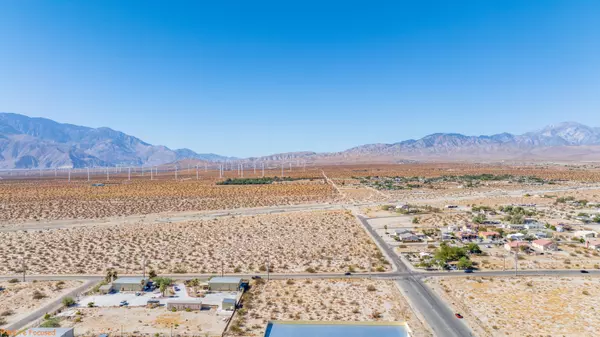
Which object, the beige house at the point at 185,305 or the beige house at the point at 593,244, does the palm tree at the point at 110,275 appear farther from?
the beige house at the point at 593,244

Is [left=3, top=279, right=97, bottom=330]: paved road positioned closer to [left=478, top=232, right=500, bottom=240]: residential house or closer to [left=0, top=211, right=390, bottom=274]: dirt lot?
[left=0, top=211, right=390, bottom=274]: dirt lot

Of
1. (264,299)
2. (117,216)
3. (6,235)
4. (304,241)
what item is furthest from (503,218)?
(6,235)

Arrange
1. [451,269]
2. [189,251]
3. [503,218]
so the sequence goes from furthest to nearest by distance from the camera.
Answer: [503,218]
[189,251]
[451,269]

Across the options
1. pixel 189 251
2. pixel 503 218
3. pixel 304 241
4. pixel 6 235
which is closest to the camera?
pixel 189 251

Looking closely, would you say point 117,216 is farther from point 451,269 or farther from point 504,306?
point 504,306

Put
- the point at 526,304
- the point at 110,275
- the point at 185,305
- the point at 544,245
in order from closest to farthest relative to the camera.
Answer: the point at 185,305
the point at 526,304
the point at 110,275
the point at 544,245

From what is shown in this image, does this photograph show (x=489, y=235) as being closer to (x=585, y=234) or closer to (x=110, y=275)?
(x=585, y=234)

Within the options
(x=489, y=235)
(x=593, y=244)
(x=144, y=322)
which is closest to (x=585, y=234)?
(x=593, y=244)
